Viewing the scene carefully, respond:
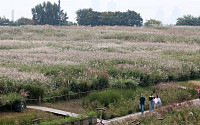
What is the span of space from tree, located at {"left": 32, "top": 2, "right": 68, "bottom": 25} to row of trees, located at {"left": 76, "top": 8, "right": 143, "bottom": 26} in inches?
290

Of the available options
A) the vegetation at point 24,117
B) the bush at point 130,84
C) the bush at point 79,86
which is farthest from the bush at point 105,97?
the vegetation at point 24,117

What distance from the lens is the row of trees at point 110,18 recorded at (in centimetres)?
11850

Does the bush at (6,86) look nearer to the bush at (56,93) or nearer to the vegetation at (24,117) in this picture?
the bush at (56,93)

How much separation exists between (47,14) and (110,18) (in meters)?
19.3

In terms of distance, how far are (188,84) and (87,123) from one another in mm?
17913

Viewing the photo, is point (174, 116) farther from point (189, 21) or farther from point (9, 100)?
point (189, 21)

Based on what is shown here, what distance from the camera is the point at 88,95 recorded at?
93.7 feet

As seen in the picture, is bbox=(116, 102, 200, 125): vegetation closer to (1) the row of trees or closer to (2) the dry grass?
(2) the dry grass

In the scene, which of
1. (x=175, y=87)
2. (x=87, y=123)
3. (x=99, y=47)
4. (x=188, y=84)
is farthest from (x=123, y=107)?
(x=99, y=47)

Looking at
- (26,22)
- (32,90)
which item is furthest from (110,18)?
(32,90)

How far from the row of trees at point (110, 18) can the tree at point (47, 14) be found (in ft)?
24.2

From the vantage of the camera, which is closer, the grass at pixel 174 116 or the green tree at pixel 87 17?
the grass at pixel 174 116

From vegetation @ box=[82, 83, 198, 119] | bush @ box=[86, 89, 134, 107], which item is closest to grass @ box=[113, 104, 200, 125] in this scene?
vegetation @ box=[82, 83, 198, 119]

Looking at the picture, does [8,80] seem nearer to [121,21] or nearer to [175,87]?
[175,87]
